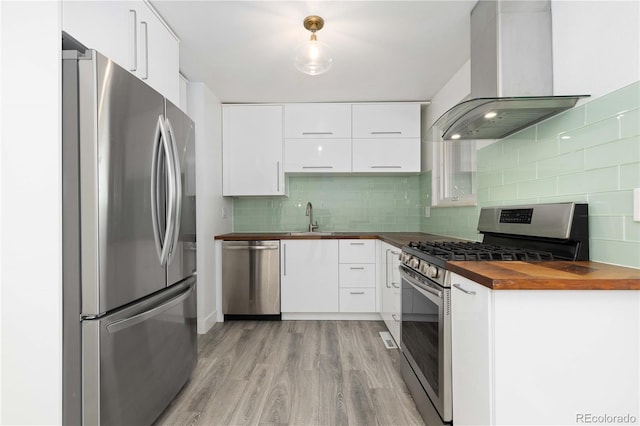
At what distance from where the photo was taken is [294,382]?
2.15 m

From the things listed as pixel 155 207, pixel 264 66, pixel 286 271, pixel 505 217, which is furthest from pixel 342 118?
pixel 155 207

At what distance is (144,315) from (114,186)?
1.98 ft

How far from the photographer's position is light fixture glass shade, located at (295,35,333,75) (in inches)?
75.2

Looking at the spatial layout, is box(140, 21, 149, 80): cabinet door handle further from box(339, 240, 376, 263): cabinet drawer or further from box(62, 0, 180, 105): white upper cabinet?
box(339, 240, 376, 263): cabinet drawer

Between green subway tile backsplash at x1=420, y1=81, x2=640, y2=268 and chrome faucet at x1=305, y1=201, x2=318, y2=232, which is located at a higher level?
green subway tile backsplash at x1=420, y1=81, x2=640, y2=268

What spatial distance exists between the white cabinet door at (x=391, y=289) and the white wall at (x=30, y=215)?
202 cm

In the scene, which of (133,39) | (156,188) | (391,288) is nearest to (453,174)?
(391,288)

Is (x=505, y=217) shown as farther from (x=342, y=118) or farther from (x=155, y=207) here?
(x=342, y=118)

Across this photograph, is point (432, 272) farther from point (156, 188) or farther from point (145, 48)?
point (145, 48)

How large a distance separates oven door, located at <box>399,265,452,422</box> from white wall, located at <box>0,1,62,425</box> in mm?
1508

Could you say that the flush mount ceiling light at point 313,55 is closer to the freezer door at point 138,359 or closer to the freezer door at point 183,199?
the freezer door at point 183,199

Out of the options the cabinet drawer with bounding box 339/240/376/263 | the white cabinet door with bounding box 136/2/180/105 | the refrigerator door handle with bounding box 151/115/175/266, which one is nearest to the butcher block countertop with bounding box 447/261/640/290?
the refrigerator door handle with bounding box 151/115/175/266

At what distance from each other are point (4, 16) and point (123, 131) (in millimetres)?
526

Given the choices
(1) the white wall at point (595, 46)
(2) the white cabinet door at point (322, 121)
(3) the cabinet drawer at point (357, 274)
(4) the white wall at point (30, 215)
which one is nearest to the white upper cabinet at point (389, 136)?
(2) the white cabinet door at point (322, 121)
